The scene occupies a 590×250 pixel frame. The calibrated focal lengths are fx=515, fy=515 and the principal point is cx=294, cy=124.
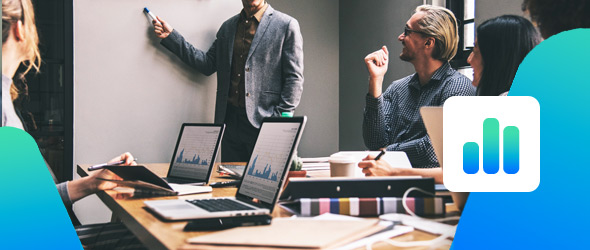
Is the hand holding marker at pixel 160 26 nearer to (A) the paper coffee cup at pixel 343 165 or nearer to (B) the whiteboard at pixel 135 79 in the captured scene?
(B) the whiteboard at pixel 135 79

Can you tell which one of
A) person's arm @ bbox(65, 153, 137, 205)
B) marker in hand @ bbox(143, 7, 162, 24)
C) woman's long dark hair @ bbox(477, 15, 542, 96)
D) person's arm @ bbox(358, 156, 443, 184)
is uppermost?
marker in hand @ bbox(143, 7, 162, 24)

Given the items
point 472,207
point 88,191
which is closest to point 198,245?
point 472,207

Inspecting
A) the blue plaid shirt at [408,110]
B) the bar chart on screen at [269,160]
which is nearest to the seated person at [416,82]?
the blue plaid shirt at [408,110]

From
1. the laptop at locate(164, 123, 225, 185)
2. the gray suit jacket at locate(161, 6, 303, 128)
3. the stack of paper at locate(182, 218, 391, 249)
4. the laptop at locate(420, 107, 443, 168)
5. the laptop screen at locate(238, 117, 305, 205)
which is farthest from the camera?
the gray suit jacket at locate(161, 6, 303, 128)

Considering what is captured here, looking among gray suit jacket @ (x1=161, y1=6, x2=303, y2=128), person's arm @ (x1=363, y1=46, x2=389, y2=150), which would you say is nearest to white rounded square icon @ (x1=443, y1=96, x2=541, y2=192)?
person's arm @ (x1=363, y1=46, x2=389, y2=150)

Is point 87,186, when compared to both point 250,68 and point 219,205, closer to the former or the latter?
point 219,205

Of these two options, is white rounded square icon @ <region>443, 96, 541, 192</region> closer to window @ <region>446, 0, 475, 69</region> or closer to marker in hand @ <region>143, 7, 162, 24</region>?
marker in hand @ <region>143, 7, 162, 24</region>

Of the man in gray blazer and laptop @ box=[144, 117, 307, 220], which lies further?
the man in gray blazer

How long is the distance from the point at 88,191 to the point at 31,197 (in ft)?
1.56

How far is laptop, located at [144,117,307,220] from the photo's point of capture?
0.95m

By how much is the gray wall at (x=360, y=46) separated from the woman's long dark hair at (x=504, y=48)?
5.78 ft

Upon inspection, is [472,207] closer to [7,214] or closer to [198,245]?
[198,245]

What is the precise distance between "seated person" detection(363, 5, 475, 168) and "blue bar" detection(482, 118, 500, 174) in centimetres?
133

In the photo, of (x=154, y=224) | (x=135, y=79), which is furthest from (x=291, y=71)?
(x=154, y=224)
